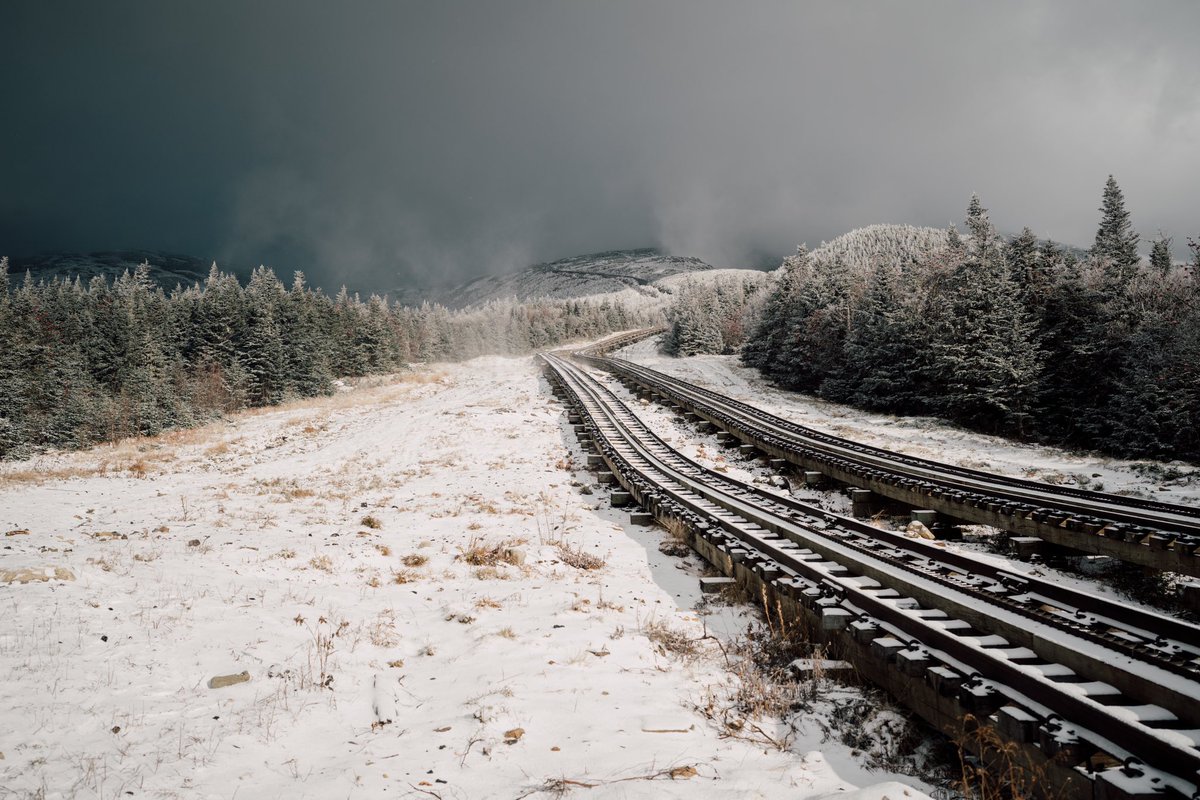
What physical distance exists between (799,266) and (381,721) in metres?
58.5

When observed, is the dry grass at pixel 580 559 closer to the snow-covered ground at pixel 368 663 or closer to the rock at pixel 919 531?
the snow-covered ground at pixel 368 663

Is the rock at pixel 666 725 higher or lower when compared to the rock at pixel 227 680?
lower

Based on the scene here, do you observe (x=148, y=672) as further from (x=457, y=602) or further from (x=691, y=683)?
(x=691, y=683)

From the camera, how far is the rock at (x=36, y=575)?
22.2ft

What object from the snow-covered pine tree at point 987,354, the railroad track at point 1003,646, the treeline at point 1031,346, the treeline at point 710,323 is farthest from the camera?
the treeline at point 710,323

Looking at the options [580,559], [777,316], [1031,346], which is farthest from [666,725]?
[777,316]

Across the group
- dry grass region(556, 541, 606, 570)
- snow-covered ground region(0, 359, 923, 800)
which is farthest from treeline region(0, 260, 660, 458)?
dry grass region(556, 541, 606, 570)

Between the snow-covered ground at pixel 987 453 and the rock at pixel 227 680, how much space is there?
16.4 m

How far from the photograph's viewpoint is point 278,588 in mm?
7555

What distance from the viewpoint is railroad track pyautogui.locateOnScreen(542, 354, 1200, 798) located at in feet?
11.5

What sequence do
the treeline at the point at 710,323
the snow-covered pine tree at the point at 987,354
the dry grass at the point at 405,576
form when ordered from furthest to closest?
the treeline at the point at 710,323, the snow-covered pine tree at the point at 987,354, the dry grass at the point at 405,576

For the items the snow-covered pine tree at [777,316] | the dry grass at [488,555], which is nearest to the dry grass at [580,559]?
the dry grass at [488,555]

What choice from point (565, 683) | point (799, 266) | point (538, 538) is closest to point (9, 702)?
point (565, 683)

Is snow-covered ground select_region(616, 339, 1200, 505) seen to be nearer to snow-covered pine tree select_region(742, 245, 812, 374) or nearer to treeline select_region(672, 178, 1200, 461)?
treeline select_region(672, 178, 1200, 461)
